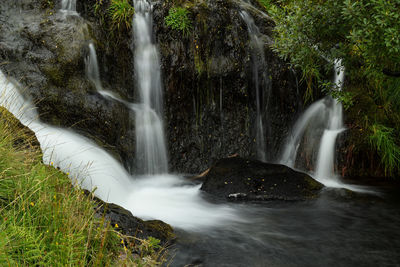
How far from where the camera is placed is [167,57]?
7488 mm

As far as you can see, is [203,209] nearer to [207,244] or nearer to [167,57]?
[207,244]

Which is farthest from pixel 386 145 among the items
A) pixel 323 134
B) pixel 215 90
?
pixel 215 90

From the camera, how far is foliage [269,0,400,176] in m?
4.38

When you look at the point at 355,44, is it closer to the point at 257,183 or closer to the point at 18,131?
the point at 257,183

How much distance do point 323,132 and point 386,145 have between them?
1364 mm

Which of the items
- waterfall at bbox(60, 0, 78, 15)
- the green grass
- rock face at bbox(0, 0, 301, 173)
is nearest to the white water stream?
rock face at bbox(0, 0, 301, 173)

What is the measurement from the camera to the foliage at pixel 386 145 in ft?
22.4

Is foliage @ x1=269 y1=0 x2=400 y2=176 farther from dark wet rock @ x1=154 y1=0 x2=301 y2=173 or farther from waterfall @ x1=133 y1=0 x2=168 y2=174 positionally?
waterfall @ x1=133 y1=0 x2=168 y2=174

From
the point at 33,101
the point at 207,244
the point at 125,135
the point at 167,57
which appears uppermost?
the point at 167,57

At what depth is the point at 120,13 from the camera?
720 cm

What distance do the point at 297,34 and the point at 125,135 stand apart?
379 centimetres

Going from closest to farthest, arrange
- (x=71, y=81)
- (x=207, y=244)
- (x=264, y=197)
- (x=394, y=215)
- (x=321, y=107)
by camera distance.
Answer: (x=207, y=244) → (x=394, y=215) → (x=264, y=197) → (x=71, y=81) → (x=321, y=107)

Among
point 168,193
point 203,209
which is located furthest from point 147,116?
point 203,209

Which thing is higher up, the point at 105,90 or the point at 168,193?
the point at 105,90
